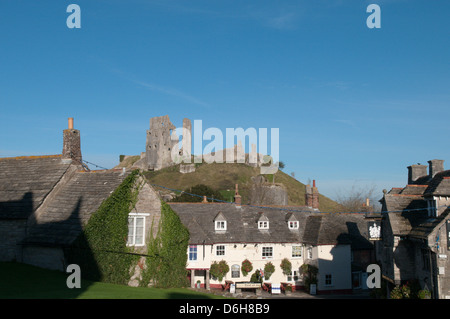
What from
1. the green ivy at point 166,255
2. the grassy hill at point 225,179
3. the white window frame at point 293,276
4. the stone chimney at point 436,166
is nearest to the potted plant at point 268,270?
the white window frame at point 293,276

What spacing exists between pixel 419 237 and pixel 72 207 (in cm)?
1952

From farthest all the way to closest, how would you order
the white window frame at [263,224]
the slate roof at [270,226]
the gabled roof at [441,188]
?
the white window frame at [263,224] → the slate roof at [270,226] → the gabled roof at [441,188]

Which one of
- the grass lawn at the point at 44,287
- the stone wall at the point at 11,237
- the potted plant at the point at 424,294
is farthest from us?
the potted plant at the point at 424,294

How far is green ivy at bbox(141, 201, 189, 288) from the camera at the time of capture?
21453 mm

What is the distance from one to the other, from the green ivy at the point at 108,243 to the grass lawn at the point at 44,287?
108 centimetres

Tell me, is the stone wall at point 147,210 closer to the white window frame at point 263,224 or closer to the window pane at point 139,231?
the window pane at point 139,231

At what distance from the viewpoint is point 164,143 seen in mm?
110688

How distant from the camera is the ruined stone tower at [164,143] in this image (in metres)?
110

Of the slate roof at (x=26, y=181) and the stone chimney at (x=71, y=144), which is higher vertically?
the stone chimney at (x=71, y=144)

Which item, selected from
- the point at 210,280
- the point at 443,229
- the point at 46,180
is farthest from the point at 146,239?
the point at 210,280

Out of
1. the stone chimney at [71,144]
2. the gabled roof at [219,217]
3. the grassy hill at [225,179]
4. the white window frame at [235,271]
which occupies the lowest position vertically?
the white window frame at [235,271]

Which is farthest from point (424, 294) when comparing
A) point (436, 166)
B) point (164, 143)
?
point (164, 143)

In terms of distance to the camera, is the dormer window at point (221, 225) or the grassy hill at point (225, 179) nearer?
the dormer window at point (221, 225)

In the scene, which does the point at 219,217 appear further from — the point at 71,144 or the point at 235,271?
the point at 71,144
